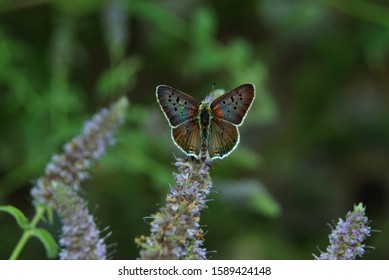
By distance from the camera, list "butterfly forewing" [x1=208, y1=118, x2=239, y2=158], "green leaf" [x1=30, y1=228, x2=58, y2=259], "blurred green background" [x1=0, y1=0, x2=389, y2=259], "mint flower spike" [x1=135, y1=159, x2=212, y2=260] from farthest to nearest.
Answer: "blurred green background" [x1=0, y1=0, x2=389, y2=259]
"butterfly forewing" [x1=208, y1=118, x2=239, y2=158]
"green leaf" [x1=30, y1=228, x2=58, y2=259]
"mint flower spike" [x1=135, y1=159, x2=212, y2=260]

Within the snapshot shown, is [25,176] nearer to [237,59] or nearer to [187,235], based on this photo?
[237,59]

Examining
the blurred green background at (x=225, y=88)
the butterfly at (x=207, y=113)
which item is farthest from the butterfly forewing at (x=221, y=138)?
the blurred green background at (x=225, y=88)

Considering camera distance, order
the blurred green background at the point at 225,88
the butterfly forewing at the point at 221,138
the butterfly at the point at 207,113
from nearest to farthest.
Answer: the butterfly forewing at the point at 221,138 < the butterfly at the point at 207,113 < the blurred green background at the point at 225,88

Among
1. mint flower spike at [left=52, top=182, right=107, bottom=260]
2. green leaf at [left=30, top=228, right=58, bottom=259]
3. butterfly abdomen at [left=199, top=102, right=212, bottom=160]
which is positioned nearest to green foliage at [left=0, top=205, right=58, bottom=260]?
green leaf at [left=30, top=228, right=58, bottom=259]

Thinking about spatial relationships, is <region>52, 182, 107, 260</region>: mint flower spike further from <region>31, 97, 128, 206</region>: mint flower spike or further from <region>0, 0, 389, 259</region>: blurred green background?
<region>0, 0, 389, 259</region>: blurred green background

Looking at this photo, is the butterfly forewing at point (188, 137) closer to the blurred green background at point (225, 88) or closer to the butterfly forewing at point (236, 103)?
the butterfly forewing at point (236, 103)

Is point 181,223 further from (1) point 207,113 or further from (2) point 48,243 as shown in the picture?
(1) point 207,113

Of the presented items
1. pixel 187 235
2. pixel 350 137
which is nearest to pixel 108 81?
pixel 187 235

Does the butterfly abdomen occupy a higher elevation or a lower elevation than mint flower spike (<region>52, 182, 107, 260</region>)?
higher
